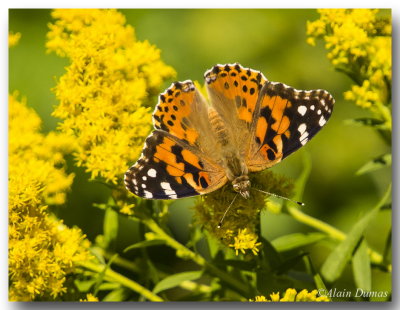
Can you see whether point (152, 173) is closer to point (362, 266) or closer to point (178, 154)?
point (178, 154)

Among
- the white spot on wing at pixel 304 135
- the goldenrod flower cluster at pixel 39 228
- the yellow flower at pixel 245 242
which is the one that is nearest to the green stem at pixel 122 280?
the goldenrod flower cluster at pixel 39 228

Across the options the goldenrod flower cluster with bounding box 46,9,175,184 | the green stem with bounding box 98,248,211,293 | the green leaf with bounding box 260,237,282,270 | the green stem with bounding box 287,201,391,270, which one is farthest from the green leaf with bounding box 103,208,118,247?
the green stem with bounding box 287,201,391,270

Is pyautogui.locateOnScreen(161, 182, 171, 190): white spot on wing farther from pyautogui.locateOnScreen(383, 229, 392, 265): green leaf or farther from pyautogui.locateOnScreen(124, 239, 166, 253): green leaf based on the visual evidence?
pyautogui.locateOnScreen(383, 229, 392, 265): green leaf

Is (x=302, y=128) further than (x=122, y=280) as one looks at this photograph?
No

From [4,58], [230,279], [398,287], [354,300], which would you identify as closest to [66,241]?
[230,279]

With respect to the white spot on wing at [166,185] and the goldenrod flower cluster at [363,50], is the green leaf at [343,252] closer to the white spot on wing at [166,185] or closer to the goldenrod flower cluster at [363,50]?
the goldenrod flower cluster at [363,50]

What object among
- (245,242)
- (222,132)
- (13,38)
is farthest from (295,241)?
(13,38)
